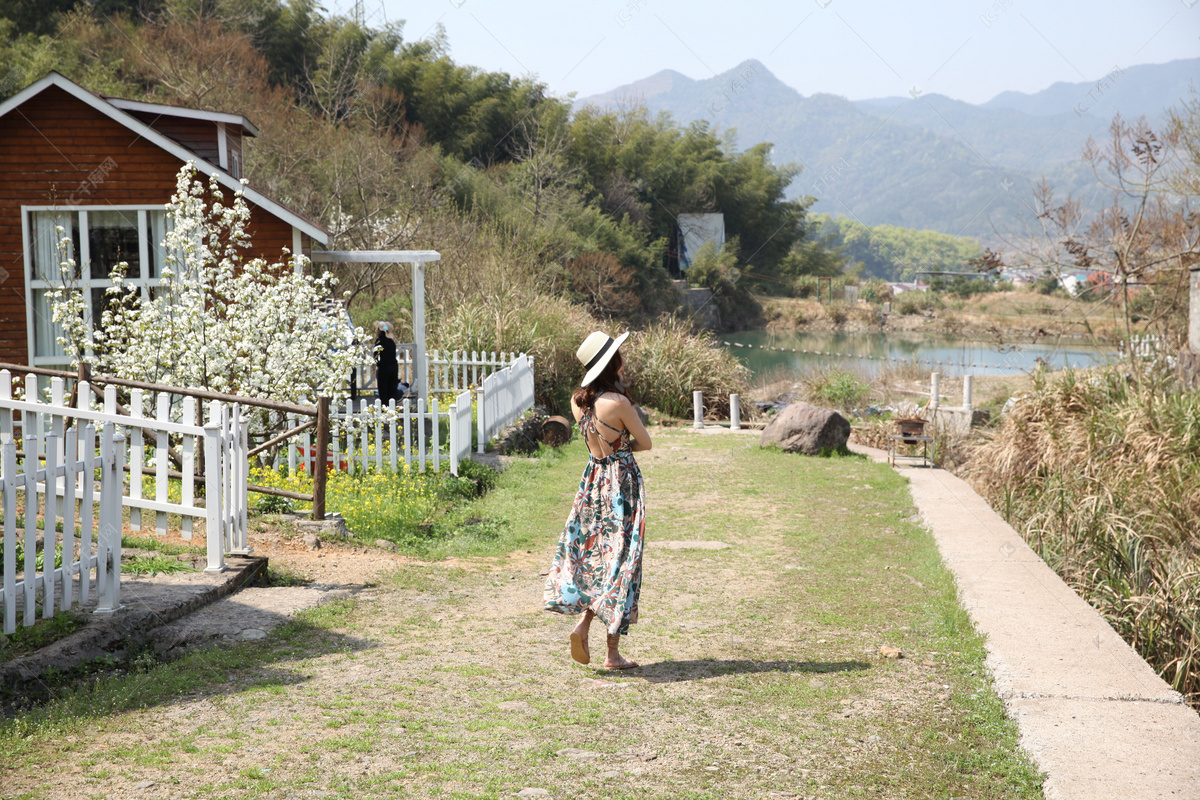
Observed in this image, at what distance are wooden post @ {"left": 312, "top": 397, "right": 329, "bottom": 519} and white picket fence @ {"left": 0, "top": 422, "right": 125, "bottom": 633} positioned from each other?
2204 millimetres

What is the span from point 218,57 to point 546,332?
70.6 feet

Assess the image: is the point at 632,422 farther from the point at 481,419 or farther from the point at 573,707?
the point at 481,419

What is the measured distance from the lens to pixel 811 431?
1321 centimetres

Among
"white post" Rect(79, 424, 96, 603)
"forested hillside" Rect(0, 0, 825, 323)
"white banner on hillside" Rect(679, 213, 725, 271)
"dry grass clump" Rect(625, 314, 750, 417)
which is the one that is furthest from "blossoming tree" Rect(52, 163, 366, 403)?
"white banner on hillside" Rect(679, 213, 725, 271)

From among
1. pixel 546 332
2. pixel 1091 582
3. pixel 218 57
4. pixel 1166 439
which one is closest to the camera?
pixel 1091 582

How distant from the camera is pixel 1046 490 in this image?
360 inches

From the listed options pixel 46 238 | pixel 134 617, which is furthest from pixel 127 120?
pixel 134 617

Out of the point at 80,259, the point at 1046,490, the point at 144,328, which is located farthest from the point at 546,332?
the point at 1046,490

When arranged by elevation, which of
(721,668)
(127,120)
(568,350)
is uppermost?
(127,120)

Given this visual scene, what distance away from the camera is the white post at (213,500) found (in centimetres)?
570

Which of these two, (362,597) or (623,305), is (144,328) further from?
(623,305)

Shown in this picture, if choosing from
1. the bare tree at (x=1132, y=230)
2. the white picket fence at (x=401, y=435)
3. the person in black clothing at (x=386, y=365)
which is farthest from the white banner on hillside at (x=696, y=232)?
the white picket fence at (x=401, y=435)

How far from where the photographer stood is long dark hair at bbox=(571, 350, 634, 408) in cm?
470

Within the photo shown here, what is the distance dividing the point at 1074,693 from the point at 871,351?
112 feet
